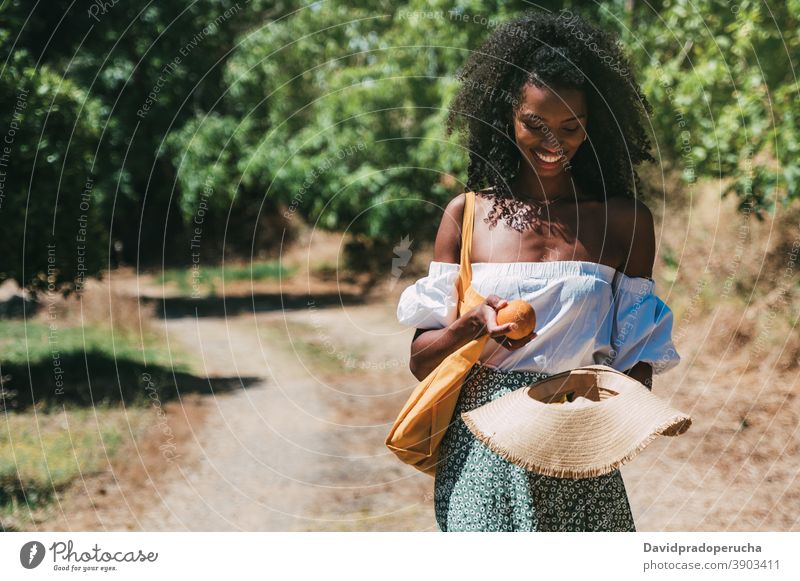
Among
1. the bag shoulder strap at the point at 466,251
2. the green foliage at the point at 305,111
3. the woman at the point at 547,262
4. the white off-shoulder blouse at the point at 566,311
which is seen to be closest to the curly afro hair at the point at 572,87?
the woman at the point at 547,262

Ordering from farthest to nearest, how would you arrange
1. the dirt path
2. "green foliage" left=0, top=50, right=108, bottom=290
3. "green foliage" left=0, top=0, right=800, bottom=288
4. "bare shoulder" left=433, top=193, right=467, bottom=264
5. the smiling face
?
"green foliage" left=0, top=0, right=800, bottom=288
"green foliage" left=0, top=50, right=108, bottom=290
the dirt path
"bare shoulder" left=433, top=193, right=467, bottom=264
the smiling face

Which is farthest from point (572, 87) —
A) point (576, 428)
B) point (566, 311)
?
point (576, 428)

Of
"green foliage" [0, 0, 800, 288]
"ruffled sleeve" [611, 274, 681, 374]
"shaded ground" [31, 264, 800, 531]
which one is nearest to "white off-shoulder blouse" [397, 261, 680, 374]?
"ruffled sleeve" [611, 274, 681, 374]

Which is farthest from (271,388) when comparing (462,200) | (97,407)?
(462,200)

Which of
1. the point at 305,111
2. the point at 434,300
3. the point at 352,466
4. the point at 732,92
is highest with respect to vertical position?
the point at 305,111

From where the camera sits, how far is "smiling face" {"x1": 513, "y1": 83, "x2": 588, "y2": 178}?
7.32 feet

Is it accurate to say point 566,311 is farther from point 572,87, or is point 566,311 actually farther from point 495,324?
point 572,87

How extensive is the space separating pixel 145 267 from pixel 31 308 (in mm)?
6788

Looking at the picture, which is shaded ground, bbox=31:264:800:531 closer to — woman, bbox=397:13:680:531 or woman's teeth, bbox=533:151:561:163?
woman, bbox=397:13:680:531

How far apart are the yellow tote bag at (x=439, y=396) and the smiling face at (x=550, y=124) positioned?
0.21m

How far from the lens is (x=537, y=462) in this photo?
214 cm

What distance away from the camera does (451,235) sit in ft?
7.71

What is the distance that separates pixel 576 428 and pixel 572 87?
2.70 feet
